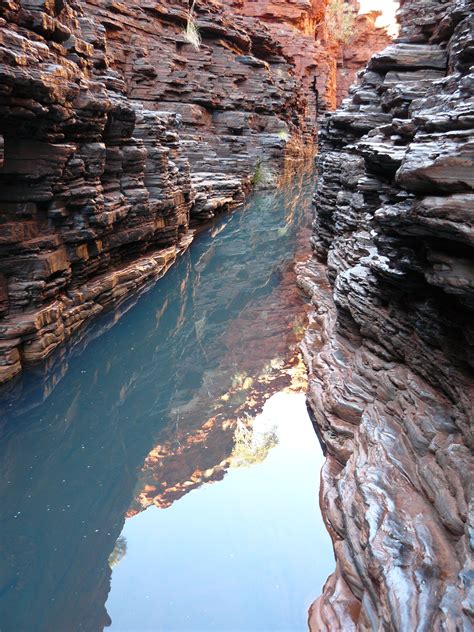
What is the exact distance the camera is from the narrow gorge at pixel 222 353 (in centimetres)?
452

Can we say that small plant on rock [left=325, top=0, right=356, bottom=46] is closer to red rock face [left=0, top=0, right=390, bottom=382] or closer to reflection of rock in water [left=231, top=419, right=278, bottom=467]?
red rock face [left=0, top=0, right=390, bottom=382]

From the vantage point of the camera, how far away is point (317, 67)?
135ft

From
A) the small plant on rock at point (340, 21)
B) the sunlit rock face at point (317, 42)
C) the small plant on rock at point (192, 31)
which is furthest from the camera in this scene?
the small plant on rock at point (340, 21)

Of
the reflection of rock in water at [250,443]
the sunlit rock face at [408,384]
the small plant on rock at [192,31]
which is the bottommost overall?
the reflection of rock in water at [250,443]

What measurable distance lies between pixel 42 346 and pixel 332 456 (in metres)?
4.77

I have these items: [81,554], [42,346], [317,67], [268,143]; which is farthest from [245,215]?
[317,67]

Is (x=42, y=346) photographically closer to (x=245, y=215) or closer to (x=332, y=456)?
(x=332, y=456)

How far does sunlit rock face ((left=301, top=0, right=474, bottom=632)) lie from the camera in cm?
397

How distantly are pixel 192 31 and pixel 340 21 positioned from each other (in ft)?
92.3

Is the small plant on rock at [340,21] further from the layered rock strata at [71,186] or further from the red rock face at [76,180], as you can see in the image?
the layered rock strata at [71,186]

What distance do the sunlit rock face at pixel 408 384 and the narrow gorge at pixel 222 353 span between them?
2 cm

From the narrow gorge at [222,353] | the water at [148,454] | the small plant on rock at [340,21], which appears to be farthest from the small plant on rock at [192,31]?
the small plant on rock at [340,21]

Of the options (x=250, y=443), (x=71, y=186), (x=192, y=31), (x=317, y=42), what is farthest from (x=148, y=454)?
(x=317, y=42)

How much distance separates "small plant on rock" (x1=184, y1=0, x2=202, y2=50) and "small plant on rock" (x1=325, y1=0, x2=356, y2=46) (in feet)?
84.9
